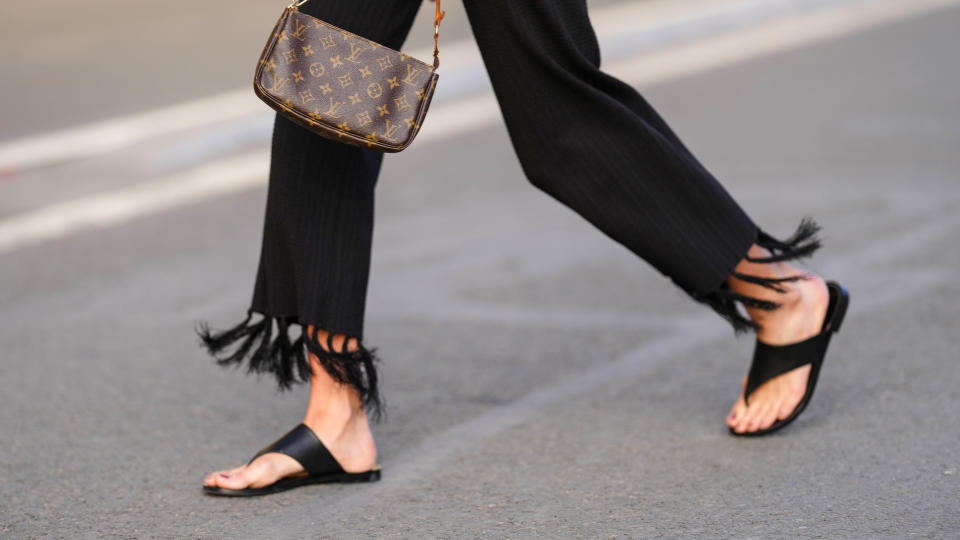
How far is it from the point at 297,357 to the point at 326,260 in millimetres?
217

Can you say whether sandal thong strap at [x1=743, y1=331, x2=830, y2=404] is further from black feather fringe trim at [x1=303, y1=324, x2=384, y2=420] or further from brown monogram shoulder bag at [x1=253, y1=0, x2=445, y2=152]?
brown monogram shoulder bag at [x1=253, y1=0, x2=445, y2=152]

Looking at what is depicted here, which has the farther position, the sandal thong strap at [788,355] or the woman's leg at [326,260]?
the sandal thong strap at [788,355]

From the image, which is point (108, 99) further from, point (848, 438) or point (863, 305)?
point (848, 438)

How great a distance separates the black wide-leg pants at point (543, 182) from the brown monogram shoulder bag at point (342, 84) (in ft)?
0.42

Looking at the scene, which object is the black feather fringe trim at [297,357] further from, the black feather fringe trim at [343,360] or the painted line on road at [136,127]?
the painted line on road at [136,127]

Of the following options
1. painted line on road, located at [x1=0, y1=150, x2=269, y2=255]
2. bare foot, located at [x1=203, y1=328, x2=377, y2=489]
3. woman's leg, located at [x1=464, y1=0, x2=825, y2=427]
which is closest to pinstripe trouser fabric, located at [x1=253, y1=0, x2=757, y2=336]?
woman's leg, located at [x1=464, y1=0, x2=825, y2=427]

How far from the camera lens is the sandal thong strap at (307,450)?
2365mm

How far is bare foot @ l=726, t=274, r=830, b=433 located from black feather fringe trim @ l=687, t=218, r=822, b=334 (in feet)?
0.17

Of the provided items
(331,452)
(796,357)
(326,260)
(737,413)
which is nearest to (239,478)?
(331,452)

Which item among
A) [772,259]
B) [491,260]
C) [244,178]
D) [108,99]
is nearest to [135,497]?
[772,259]

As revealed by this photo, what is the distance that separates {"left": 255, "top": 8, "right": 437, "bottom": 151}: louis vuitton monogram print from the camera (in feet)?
6.96

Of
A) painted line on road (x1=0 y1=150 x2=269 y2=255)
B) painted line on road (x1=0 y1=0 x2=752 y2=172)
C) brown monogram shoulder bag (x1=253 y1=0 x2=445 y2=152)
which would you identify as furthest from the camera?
painted line on road (x1=0 y1=0 x2=752 y2=172)

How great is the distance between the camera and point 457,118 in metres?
6.54

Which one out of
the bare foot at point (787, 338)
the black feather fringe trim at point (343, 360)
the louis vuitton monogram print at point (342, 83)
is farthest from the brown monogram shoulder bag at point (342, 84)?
→ the bare foot at point (787, 338)
